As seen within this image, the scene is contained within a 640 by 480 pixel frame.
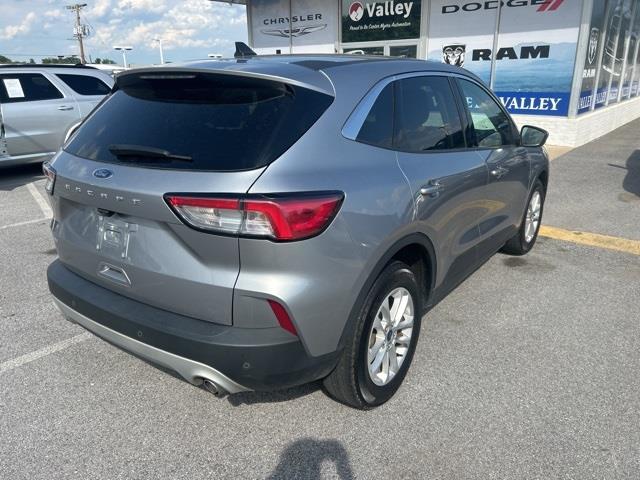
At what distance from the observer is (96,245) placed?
2455 millimetres

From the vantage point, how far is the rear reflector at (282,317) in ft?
6.78

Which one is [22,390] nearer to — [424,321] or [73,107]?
[424,321]

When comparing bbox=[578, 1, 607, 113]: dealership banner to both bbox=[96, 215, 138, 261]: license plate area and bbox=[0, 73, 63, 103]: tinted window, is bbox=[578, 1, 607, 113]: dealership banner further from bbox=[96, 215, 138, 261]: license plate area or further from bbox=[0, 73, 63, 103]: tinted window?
bbox=[96, 215, 138, 261]: license plate area

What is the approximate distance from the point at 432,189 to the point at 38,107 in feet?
27.3

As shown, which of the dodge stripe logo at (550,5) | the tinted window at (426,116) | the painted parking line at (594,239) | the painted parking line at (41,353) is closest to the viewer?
the tinted window at (426,116)

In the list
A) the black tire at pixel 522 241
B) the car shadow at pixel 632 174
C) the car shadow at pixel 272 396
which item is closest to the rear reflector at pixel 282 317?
the car shadow at pixel 272 396

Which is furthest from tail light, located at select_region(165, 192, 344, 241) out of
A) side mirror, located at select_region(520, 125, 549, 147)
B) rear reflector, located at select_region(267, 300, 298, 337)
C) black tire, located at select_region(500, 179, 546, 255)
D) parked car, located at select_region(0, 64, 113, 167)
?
parked car, located at select_region(0, 64, 113, 167)

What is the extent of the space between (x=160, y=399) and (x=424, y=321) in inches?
73.8

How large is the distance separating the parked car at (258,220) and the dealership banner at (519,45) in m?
10.2

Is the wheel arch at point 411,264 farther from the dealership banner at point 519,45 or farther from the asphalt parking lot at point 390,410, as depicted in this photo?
the dealership banner at point 519,45

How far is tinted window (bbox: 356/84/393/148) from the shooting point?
250 cm

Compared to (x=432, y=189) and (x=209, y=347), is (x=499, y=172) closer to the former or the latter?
(x=432, y=189)

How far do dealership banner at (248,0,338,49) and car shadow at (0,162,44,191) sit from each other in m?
9.18

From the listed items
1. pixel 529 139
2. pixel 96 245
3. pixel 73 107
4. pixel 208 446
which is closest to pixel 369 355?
pixel 208 446
